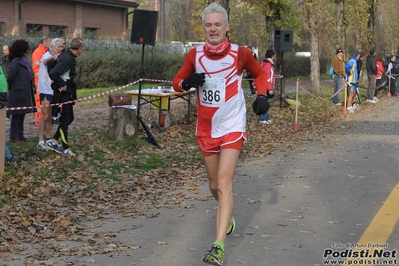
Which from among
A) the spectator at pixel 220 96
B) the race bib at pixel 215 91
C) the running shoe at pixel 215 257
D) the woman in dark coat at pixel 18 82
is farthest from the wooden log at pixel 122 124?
the running shoe at pixel 215 257

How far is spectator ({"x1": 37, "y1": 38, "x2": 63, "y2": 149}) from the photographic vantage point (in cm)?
1324

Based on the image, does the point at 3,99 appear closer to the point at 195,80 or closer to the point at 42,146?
the point at 42,146

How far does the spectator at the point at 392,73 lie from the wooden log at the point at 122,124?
22653 mm

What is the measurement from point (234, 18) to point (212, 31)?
49.5m

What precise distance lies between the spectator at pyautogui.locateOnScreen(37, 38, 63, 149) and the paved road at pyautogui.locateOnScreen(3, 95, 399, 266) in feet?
11.2

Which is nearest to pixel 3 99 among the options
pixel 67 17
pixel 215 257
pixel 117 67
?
Result: pixel 215 257

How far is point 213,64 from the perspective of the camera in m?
7.00

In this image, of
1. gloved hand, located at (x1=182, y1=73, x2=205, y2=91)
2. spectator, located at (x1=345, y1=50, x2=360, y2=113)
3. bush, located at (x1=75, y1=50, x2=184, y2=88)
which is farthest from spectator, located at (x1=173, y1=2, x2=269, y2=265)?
bush, located at (x1=75, y1=50, x2=184, y2=88)

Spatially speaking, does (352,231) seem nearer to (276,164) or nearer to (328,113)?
(276,164)

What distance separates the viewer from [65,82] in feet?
41.8

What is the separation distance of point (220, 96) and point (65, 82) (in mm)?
6253

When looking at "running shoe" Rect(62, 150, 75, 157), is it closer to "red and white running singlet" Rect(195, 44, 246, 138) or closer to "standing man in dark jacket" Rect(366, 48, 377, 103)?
"red and white running singlet" Rect(195, 44, 246, 138)

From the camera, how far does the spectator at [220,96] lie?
22.7ft

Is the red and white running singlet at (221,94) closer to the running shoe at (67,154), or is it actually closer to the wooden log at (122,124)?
the running shoe at (67,154)
